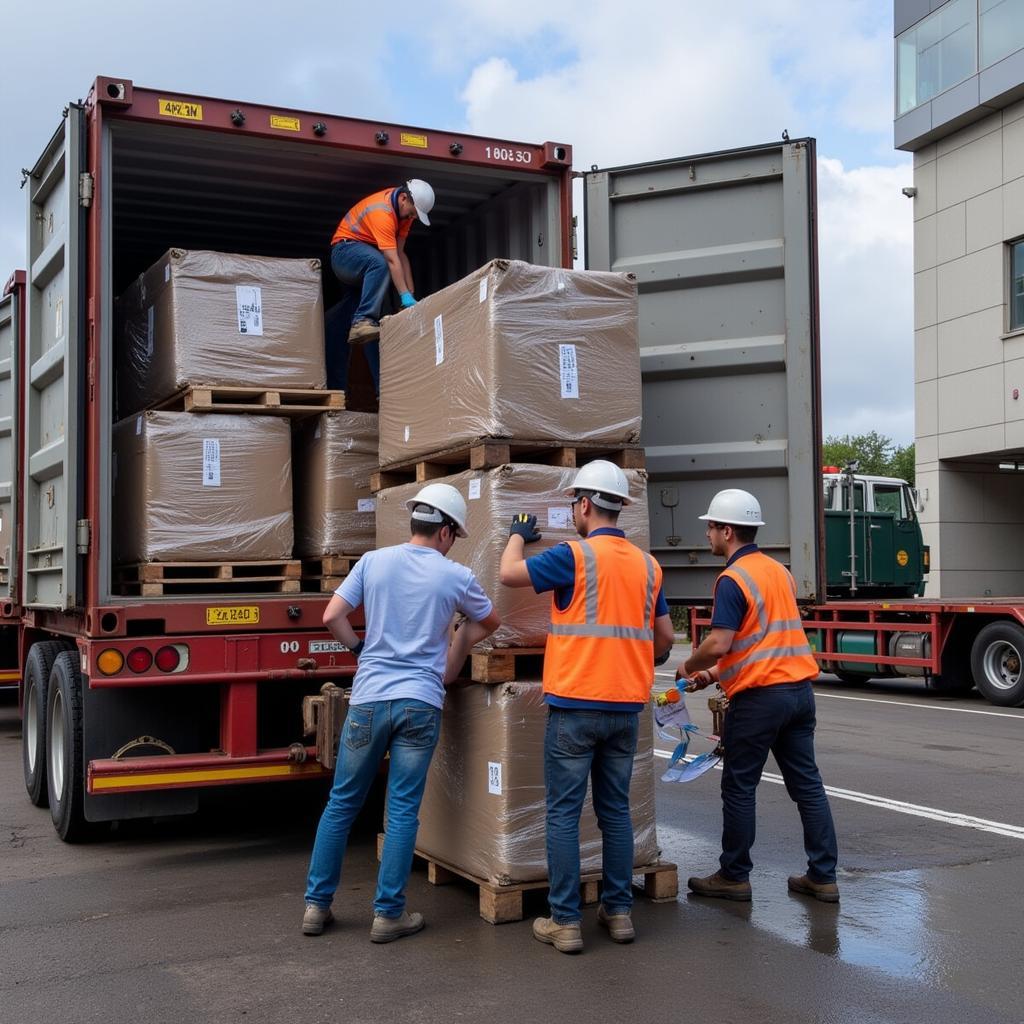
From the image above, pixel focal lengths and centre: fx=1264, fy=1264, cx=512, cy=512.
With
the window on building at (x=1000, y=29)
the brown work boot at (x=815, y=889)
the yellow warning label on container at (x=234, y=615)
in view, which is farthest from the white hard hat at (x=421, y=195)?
the window on building at (x=1000, y=29)

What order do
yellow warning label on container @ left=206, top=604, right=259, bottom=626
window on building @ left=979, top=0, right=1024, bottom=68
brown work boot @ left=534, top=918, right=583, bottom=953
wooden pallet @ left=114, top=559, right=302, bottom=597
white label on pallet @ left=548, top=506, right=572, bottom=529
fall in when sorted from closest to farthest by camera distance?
1. brown work boot @ left=534, top=918, right=583, bottom=953
2. white label on pallet @ left=548, top=506, right=572, bottom=529
3. yellow warning label on container @ left=206, top=604, right=259, bottom=626
4. wooden pallet @ left=114, top=559, right=302, bottom=597
5. window on building @ left=979, top=0, right=1024, bottom=68

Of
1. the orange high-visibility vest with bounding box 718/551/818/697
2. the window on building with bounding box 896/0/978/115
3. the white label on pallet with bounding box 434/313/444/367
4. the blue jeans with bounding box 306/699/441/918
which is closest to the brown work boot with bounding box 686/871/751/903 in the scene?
the orange high-visibility vest with bounding box 718/551/818/697

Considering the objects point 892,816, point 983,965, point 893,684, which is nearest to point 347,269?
point 892,816

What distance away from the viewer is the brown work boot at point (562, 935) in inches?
186

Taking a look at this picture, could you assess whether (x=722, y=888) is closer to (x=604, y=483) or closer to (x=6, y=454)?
(x=604, y=483)

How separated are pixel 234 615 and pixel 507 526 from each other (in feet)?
5.71

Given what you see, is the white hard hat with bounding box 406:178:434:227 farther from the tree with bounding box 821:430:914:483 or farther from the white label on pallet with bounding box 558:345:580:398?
the tree with bounding box 821:430:914:483

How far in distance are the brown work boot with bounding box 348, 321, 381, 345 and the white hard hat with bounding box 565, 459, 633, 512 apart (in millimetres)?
2315

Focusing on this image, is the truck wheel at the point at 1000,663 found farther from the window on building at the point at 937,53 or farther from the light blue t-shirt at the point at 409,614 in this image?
the window on building at the point at 937,53

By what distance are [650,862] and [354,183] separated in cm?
451

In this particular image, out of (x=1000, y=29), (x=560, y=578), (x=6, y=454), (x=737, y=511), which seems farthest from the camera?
(x=1000, y=29)

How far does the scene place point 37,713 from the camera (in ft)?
24.3

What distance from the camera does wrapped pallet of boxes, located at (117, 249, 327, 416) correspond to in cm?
671

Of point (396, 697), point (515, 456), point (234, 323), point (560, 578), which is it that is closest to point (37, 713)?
point (234, 323)
